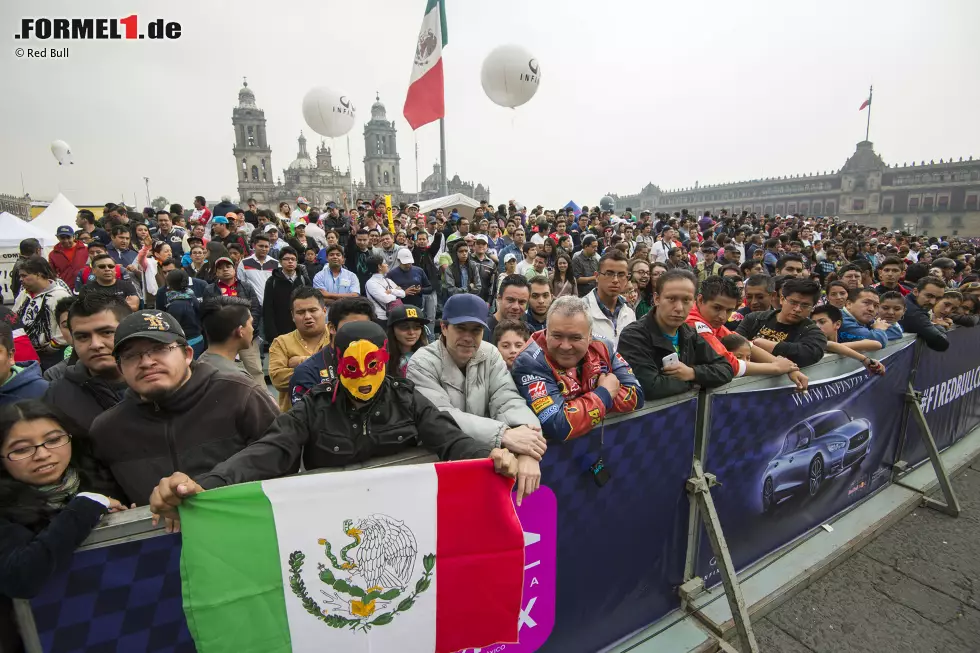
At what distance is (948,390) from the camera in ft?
16.7

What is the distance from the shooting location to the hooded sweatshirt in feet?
7.73

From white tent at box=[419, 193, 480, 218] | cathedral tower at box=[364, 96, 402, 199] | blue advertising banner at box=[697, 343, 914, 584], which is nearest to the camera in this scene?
blue advertising banner at box=[697, 343, 914, 584]

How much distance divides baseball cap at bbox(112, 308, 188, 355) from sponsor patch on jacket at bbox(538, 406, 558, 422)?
5.62 ft

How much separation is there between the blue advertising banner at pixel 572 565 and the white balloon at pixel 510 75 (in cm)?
1147

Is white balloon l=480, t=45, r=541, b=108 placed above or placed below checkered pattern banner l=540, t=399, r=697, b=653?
above

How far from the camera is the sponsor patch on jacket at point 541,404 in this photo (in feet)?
7.51

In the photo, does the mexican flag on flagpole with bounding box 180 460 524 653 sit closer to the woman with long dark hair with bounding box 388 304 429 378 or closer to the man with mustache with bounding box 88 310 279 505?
the man with mustache with bounding box 88 310 279 505

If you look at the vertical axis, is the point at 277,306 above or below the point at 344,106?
below

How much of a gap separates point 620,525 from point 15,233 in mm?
13825

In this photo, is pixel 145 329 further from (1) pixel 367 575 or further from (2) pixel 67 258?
(2) pixel 67 258

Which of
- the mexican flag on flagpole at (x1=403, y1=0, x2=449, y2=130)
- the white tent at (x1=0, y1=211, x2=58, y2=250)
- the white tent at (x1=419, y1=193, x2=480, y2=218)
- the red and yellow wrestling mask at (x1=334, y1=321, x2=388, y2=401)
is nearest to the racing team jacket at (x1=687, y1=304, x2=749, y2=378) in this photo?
the red and yellow wrestling mask at (x1=334, y1=321, x2=388, y2=401)

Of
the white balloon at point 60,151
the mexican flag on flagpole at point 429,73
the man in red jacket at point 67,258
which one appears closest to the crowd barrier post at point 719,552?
the man in red jacket at point 67,258

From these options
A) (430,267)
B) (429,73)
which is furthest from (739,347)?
(429,73)

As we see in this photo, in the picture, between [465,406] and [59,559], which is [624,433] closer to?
[465,406]
